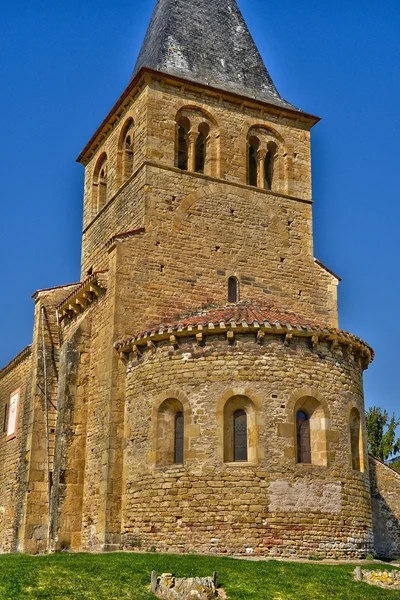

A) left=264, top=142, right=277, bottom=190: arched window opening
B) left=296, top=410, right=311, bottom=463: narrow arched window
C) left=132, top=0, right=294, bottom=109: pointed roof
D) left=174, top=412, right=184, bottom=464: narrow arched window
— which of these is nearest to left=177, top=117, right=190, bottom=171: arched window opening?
left=132, top=0, right=294, bottom=109: pointed roof

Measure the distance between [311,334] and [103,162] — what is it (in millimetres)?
12360

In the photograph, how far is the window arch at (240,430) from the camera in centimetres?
1788

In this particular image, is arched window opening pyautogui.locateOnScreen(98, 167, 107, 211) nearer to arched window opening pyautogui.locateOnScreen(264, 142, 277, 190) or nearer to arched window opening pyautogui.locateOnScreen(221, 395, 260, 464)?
arched window opening pyautogui.locateOnScreen(264, 142, 277, 190)

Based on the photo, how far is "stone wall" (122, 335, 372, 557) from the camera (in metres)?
17.3

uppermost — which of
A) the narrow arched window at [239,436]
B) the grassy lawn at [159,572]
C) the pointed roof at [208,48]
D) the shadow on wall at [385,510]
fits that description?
the pointed roof at [208,48]

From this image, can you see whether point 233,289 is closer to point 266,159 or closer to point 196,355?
point 196,355

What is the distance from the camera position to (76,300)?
75.9 feet

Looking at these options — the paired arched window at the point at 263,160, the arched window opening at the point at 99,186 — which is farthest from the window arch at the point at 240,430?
the arched window opening at the point at 99,186

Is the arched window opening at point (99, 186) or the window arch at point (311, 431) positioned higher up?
the arched window opening at point (99, 186)

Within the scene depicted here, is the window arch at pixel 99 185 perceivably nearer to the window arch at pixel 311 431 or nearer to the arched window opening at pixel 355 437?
the window arch at pixel 311 431

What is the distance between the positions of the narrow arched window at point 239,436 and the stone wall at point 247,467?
33 centimetres

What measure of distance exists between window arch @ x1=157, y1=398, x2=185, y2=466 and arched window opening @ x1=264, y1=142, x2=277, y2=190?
9.94 metres

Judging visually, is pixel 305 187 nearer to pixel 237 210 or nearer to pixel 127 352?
pixel 237 210

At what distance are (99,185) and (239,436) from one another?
507 inches
